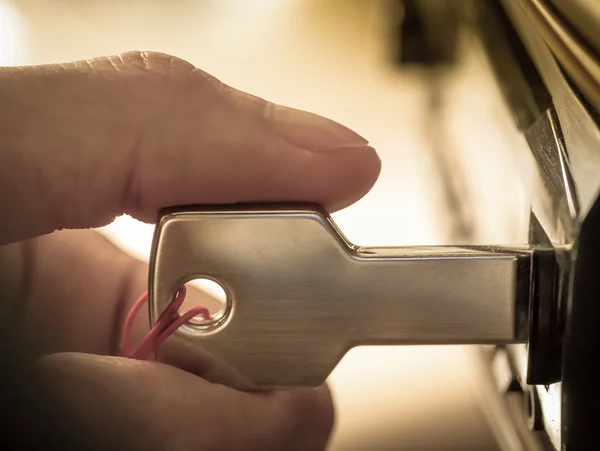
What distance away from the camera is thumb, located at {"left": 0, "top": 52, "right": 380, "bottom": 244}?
219 mm

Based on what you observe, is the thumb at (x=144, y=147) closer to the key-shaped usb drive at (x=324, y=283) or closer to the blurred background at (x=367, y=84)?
the key-shaped usb drive at (x=324, y=283)

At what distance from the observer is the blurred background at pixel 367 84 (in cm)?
41

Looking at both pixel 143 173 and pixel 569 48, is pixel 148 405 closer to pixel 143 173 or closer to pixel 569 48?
pixel 143 173

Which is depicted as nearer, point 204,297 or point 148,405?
point 148,405

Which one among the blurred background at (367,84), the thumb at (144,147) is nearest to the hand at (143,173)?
the thumb at (144,147)

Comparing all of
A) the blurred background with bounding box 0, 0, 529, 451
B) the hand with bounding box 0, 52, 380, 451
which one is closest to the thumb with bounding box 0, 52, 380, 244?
the hand with bounding box 0, 52, 380, 451

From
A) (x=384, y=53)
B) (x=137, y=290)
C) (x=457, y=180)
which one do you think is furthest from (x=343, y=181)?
(x=384, y=53)

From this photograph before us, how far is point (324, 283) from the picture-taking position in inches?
8.8

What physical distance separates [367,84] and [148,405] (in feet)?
1.37

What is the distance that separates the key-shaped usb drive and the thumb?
0.01 meters

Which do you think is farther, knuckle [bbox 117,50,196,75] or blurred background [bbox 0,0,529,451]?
blurred background [bbox 0,0,529,451]

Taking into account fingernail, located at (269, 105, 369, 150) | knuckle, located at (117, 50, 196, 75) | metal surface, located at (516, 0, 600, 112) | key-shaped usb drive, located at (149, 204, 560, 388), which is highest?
knuckle, located at (117, 50, 196, 75)

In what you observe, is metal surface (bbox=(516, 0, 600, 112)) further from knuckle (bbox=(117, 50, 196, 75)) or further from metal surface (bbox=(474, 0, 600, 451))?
knuckle (bbox=(117, 50, 196, 75))

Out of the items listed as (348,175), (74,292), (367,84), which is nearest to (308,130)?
(348,175)
